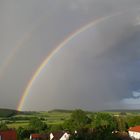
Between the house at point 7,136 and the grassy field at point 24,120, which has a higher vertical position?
the grassy field at point 24,120

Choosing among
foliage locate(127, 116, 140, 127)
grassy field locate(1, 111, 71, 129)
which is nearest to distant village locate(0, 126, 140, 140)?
foliage locate(127, 116, 140, 127)

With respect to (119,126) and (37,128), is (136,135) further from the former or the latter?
(37,128)

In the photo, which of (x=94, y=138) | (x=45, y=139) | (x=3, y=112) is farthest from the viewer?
(x=3, y=112)

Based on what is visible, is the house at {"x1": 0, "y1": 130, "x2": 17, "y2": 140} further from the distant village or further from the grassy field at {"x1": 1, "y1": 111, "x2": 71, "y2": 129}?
the grassy field at {"x1": 1, "y1": 111, "x2": 71, "y2": 129}

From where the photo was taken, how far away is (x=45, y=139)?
57.2 metres

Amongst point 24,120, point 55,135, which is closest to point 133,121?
point 55,135

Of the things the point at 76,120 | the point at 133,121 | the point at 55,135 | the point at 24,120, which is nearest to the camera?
the point at 55,135

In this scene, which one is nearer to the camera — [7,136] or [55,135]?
[7,136]

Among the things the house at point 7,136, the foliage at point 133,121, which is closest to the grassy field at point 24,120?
the foliage at point 133,121

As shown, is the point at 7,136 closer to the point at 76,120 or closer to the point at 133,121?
the point at 76,120

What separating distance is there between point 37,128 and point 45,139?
15.7m

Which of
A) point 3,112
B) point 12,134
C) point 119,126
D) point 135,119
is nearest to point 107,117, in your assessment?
point 119,126

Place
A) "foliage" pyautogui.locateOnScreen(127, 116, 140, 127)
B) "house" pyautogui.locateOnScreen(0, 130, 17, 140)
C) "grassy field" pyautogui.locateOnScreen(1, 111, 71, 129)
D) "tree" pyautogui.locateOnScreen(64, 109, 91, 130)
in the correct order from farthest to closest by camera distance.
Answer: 1. "grassy field" pyautogui.locateOnScreen(1, 111, 71, 129)
2. "foliage" pyautogui.locateOnScreen(127, 116, 140, 127)
3. "tree" pyautogui.locateOnScreen(64, 109, 91, 130)
4. "house" pyautogui.locateOnScreen(0, 130, 17, 140)

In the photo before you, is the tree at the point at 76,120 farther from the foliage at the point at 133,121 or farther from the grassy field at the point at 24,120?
the foliage at the point at 133,121
